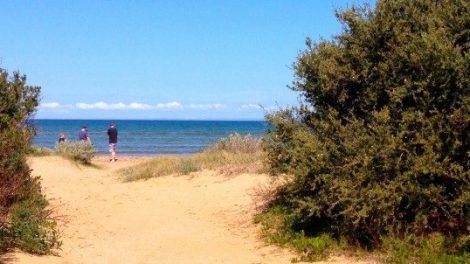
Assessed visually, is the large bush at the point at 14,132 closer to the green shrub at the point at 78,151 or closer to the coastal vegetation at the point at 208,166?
the coastal vegetation at the point at 208,166

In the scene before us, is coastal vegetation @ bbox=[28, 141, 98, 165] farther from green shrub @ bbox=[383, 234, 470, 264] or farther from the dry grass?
green shrub @ bbox=[383, 234, 470, 264]

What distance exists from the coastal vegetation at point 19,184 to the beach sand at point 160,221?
289mm

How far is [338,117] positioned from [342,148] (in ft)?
2.58

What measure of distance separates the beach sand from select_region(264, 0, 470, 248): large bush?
3.00 ft

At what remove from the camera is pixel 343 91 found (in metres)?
9.48

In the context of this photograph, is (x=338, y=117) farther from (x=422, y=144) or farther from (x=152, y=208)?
(x=152, y=208)

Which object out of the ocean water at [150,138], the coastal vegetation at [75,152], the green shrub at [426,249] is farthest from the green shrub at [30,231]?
the coastal vegetation at [75,152]

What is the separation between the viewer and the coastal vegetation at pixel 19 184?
8719mm

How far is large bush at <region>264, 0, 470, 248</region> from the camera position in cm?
823

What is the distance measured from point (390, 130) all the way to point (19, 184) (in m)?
6.20

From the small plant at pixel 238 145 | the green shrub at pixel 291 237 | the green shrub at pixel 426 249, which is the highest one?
the small plant at pixel 238 145

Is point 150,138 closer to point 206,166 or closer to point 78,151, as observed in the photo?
point 78,151

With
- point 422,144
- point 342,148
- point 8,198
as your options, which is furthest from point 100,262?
point 422,144

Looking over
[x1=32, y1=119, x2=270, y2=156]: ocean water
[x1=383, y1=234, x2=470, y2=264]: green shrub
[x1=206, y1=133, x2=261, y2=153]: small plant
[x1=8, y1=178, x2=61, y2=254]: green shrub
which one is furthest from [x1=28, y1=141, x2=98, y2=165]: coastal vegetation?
[x1=383, y1=234, x2=470, y2=264]: green shrub
